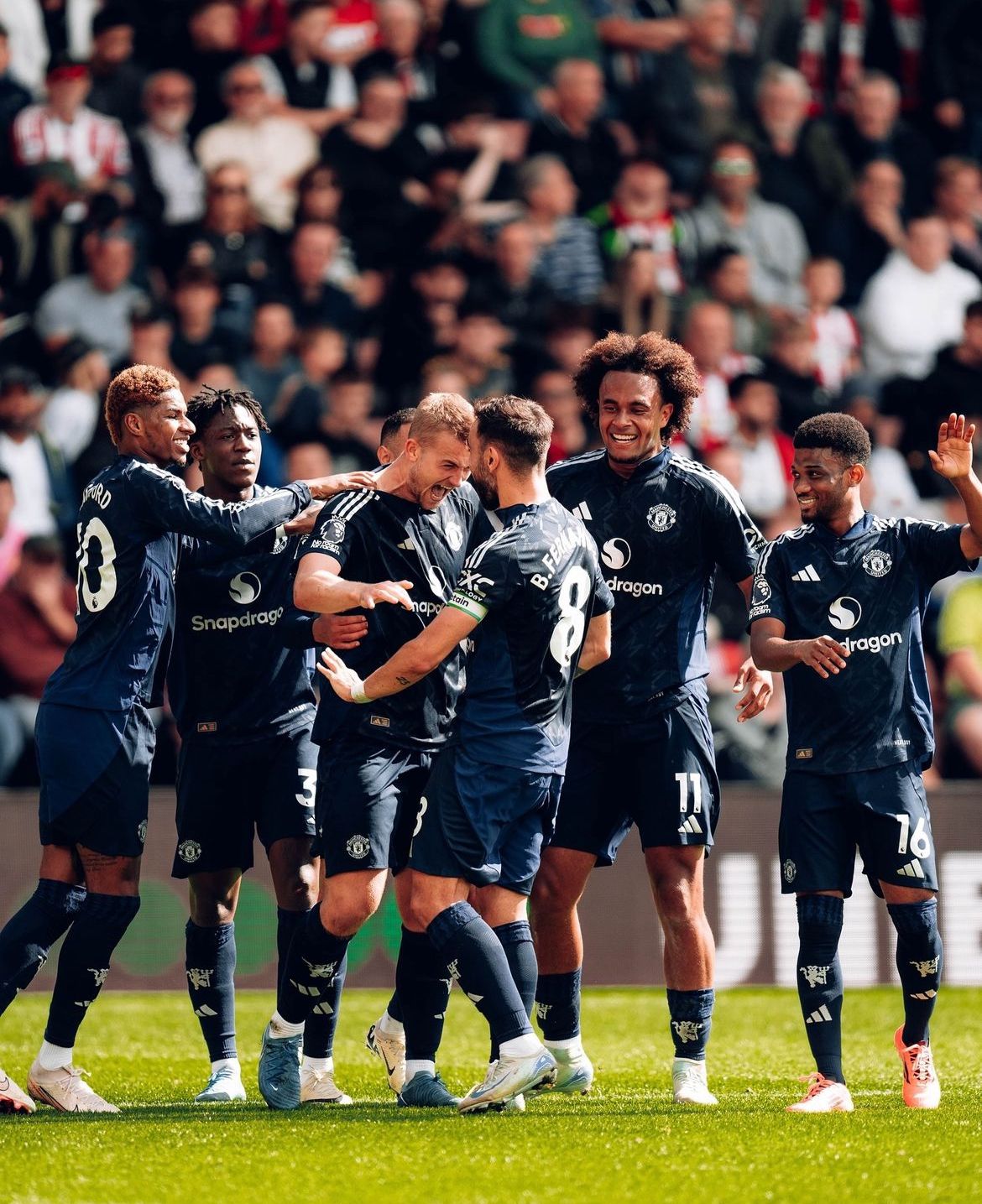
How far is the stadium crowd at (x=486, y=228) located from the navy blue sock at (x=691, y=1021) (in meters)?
5.68

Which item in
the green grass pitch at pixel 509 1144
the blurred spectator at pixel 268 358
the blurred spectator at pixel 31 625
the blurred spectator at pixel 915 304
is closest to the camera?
the green grass pitch at pixel 509 1144

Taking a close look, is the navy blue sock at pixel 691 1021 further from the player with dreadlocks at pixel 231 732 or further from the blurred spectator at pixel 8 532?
the blurred spectator at pixel 8 532

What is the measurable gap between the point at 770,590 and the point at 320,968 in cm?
196

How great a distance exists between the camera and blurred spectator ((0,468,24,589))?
11438 millimetres

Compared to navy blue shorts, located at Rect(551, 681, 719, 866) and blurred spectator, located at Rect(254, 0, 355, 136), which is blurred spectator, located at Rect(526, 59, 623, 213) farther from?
navy blue shorts, located at Rect(551, 681, 719, 866)

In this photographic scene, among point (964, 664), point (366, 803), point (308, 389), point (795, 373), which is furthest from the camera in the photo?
point (795, 373)

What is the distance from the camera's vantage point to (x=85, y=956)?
19.4 ft

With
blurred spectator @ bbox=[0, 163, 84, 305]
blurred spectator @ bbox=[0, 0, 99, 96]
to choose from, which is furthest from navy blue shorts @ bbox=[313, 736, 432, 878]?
blurred spectator @ bbox=[0, 0, 99, 96]

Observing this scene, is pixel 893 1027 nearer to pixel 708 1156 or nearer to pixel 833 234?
pixel 708 1156

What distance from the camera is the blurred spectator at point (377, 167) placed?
527 inches

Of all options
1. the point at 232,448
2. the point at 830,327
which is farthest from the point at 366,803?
the point at 830,327

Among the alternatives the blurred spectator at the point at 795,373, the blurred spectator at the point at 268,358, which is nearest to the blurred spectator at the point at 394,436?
the blurred spectator at the point at 268,358

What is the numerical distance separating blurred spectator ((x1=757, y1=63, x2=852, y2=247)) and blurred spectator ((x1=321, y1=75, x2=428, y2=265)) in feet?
9.74

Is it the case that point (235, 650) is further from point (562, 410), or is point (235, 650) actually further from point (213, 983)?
point (562, 410)
